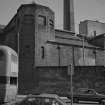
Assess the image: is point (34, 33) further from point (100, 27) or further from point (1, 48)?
point (100, 27)

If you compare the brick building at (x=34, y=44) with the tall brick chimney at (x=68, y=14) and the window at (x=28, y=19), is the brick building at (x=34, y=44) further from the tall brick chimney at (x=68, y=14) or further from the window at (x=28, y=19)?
the tall brick chimney at (x=68, y=14)

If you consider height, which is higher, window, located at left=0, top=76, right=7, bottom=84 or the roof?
the roof

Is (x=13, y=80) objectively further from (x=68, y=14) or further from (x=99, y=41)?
(x=68, y=14)

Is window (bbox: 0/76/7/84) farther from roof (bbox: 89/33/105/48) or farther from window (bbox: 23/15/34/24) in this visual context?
roof (bbox: 89/33/105/48)

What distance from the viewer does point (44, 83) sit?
1446 inches

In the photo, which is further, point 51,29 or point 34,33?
point 51,29

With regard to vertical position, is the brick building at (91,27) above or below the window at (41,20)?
above

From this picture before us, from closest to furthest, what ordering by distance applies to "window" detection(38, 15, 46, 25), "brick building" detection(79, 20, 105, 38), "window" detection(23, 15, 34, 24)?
"window" detection(23, 15, 34, 24) < "window" detection(38, 15, 46, 25) < "brick building" detection(79, 20, 105, 38)

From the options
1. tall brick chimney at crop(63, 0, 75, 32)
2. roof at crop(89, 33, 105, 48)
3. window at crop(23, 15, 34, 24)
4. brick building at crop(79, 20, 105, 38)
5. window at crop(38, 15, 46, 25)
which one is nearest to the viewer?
window at crop(23, 15, 34, 24)

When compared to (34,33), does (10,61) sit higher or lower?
lower

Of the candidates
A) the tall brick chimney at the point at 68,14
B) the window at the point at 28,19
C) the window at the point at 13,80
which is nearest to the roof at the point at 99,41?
the tall brick chimney at the point at 68,14

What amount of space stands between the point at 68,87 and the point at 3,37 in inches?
815

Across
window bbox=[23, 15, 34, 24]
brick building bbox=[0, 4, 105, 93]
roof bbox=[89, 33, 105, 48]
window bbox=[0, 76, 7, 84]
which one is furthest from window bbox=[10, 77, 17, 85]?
roof bbox=[89, 33, 105, 48]

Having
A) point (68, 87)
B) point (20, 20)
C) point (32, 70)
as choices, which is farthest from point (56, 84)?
point (20, 20)
